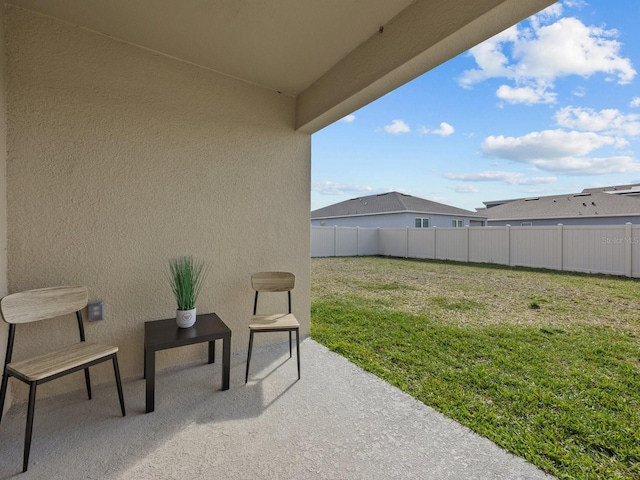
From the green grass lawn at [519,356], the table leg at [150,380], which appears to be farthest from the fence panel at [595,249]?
the table leg at [150,380]

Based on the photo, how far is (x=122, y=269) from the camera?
2.12 m

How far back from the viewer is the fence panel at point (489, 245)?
27.9 ft

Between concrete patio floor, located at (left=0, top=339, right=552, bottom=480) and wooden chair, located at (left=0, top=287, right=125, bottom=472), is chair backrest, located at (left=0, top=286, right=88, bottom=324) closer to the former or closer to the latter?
wooden chair, located at (left=0, top=287, right=125, bottom=472)

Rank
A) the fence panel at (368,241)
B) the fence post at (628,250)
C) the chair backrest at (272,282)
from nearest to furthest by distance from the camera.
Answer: the chair backrest at (272,282)
the fence post at (628,250)
the fence panel at (368,241)

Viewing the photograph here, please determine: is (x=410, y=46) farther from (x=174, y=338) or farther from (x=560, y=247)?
(x=560, y=247)

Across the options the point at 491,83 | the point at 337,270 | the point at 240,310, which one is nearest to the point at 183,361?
the point at 240,310

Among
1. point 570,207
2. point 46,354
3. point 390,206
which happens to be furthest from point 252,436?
point 570,207

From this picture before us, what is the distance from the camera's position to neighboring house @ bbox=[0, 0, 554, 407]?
1735 millimetres

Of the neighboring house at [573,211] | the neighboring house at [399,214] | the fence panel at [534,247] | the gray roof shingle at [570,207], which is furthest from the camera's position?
the neighboring house at [399,214]

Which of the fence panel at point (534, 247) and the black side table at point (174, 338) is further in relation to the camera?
the fence panel at point (534, 247)

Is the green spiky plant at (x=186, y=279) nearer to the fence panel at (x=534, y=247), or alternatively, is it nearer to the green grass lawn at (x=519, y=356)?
the green grass lawn at (x=519, y=356)

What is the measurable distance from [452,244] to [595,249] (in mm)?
3640

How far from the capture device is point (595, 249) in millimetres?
6777

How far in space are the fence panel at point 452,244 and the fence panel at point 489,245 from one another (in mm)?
193
